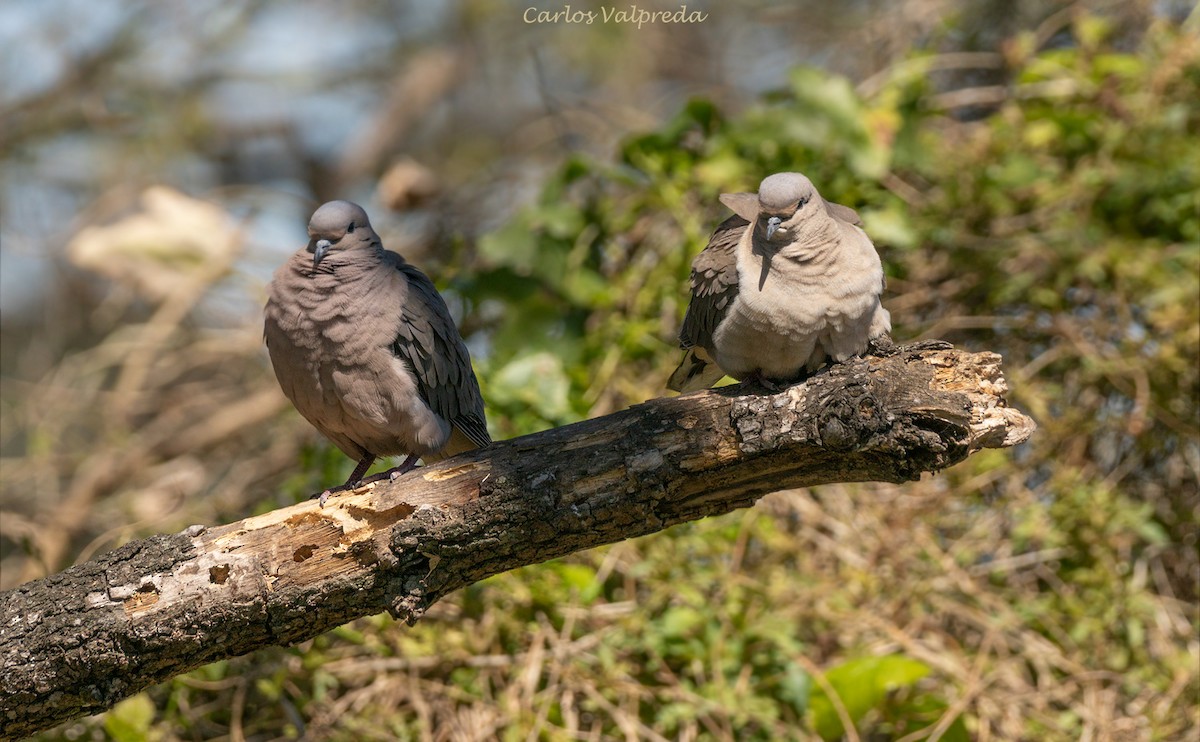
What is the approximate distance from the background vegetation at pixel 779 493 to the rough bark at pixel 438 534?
1.40 meters

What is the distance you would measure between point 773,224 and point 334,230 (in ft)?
5.10

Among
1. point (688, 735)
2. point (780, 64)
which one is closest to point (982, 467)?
point (688, 735)

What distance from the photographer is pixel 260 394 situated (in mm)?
7453

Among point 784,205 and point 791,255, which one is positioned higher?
point 784,205

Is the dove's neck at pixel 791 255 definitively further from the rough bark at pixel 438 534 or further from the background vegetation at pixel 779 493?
the background vegetation at pixel 779 493

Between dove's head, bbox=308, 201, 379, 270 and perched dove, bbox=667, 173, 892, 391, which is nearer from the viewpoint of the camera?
perched dove, bbox=667, 173, 892, 391

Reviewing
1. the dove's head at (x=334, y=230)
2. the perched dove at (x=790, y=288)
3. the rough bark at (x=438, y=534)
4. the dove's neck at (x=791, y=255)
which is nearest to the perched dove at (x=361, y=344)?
the dove's head at (x=334, y=230)

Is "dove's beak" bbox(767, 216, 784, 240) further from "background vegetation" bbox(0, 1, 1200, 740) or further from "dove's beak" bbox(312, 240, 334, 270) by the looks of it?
"background vegetation" bbox(0, 1, 1200, 740)

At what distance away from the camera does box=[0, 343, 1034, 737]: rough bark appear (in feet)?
9.49

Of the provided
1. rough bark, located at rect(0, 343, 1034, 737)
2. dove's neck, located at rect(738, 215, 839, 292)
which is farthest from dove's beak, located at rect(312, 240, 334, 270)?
dove's neck, located at rect(738, 215, 839, 292)

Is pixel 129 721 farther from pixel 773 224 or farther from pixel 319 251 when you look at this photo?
pixel 773 224

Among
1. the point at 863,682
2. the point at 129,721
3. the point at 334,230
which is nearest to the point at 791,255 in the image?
the point at 334,230

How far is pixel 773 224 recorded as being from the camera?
3375 mm

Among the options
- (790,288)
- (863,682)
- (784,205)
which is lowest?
(863,682)
